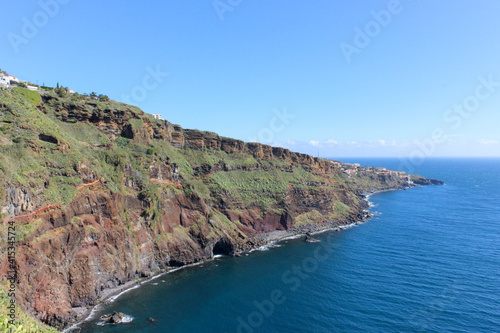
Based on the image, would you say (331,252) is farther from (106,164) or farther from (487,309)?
(106,164)

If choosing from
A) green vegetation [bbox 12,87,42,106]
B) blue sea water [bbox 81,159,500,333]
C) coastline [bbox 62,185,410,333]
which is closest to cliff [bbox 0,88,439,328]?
green vegetation [bbox 12,87,42,106]

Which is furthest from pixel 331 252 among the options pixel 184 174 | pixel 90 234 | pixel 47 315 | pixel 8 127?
pixel 8 127

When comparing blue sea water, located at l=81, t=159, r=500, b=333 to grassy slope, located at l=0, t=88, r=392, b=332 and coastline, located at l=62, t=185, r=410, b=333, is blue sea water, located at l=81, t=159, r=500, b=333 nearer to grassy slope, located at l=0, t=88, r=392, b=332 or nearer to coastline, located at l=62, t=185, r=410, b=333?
coastline, located at l=62, t=185, r=410, b=333

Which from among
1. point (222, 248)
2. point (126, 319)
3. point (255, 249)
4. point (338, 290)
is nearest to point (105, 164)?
point (126, 319)

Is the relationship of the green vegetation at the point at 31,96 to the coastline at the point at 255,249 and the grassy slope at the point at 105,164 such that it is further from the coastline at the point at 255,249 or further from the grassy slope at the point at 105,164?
the coastline at the point at 255,249

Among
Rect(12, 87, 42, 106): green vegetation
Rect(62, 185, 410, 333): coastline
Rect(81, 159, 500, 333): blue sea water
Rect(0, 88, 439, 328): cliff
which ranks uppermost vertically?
Rect(12, 87, 42, 106): green vegetation

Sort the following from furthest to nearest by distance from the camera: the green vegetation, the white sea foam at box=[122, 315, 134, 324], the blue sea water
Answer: the green vegetation < the blue sea water < the white sea foam at box=[122, 315, 134, 324]
